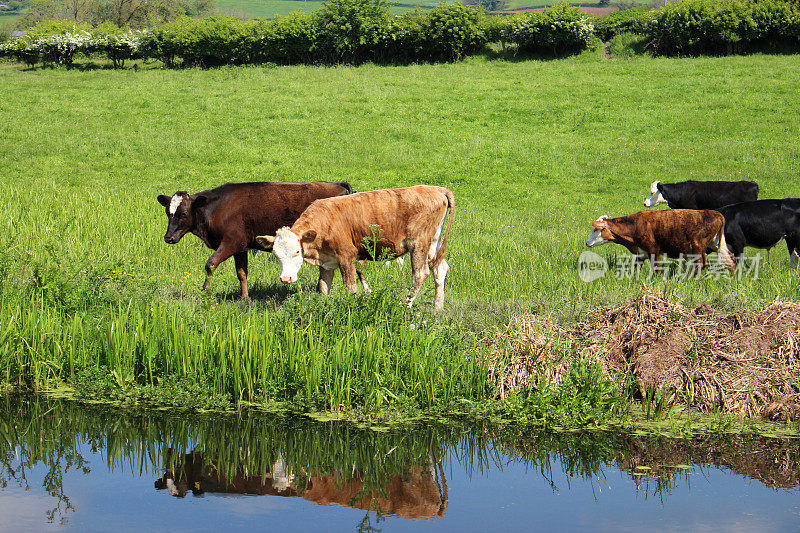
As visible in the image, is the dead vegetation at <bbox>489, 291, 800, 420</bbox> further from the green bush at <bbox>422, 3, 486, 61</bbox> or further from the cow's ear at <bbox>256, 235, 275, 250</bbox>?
the green bush at <bbox>422, 3, 486, 61</bbox>

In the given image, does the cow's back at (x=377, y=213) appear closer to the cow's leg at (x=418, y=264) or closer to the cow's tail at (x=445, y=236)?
the cow's tail at (x=445, y=236)

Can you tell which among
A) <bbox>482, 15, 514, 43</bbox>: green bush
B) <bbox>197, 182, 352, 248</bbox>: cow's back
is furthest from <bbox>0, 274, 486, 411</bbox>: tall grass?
<bbox>482, 15, 514, 43</bbox>: green bush

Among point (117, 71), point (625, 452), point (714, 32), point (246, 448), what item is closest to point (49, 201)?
point (246, 448)

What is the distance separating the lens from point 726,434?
313 inches

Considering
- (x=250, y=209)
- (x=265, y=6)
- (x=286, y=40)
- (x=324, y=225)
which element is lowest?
(x=250, y=209)

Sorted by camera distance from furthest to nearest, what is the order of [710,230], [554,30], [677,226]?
[554,30]
[677,226]
[710,230]

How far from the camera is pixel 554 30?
144ft

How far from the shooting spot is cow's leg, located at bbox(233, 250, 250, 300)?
40.8 ft

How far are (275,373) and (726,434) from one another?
15.1 ft

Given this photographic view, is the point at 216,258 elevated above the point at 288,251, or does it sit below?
below

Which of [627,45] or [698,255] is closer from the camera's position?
[698,255]

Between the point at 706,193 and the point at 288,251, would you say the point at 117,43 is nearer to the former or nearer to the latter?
the point at 706,193

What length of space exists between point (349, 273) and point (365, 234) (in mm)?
594

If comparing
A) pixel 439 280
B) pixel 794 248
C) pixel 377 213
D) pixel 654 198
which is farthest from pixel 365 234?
pixel 654 198
